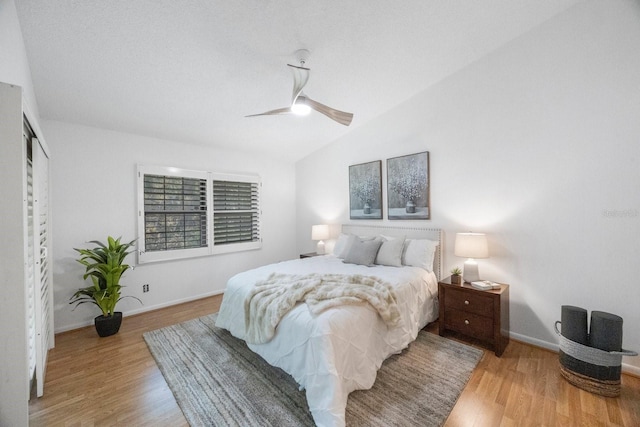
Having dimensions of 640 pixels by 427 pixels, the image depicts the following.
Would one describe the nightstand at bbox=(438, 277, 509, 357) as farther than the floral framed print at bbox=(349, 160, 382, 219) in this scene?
No

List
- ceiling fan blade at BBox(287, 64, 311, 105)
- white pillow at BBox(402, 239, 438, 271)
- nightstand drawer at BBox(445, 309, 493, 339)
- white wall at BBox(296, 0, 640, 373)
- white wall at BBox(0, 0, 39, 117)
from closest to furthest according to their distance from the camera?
white wall at BBox(0, 0, 39, 117) < white wall at BBox(296, 0, 640, 373) < ceiling fan blade at BBox(287, 64, 311, 105) < nightstand drawer at BBox(445, 309, 493, 339) < white pillow at BBox(402, 239, 438, 271)

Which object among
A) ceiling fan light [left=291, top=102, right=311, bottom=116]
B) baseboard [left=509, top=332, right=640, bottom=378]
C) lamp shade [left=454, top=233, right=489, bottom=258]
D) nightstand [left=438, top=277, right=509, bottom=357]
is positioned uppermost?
ceiling fan light [left=291, top=102, right=311, bottom=116]

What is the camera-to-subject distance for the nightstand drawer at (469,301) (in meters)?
2.44

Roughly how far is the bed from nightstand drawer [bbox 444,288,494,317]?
26cm

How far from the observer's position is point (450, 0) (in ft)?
6.76

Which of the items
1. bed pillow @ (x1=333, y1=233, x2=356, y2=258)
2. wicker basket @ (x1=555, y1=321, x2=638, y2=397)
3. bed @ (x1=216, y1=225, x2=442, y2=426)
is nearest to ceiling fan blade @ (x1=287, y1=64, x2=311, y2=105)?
bed @ (x1=216, y1=225, x2=442, y2=426)

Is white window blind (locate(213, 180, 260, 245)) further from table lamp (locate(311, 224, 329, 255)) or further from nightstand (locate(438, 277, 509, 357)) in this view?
nightstand (locate(438, 277, 509, 357))

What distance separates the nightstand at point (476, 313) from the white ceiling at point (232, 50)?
2.50 m

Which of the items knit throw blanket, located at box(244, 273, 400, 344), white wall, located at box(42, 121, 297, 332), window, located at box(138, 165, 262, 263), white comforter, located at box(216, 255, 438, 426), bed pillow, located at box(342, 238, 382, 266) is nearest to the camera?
white comforter, located at box(216, 255, 438, 426)

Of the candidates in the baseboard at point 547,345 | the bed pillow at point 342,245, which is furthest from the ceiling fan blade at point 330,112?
the baseboard at point 547,345

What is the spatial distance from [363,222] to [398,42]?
2.50m

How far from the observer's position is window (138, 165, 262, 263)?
11.8 feet

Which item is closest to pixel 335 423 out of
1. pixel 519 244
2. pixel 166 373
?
pixel 166 373

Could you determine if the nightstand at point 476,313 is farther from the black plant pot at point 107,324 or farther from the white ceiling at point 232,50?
the black plant pot at point 107,324
